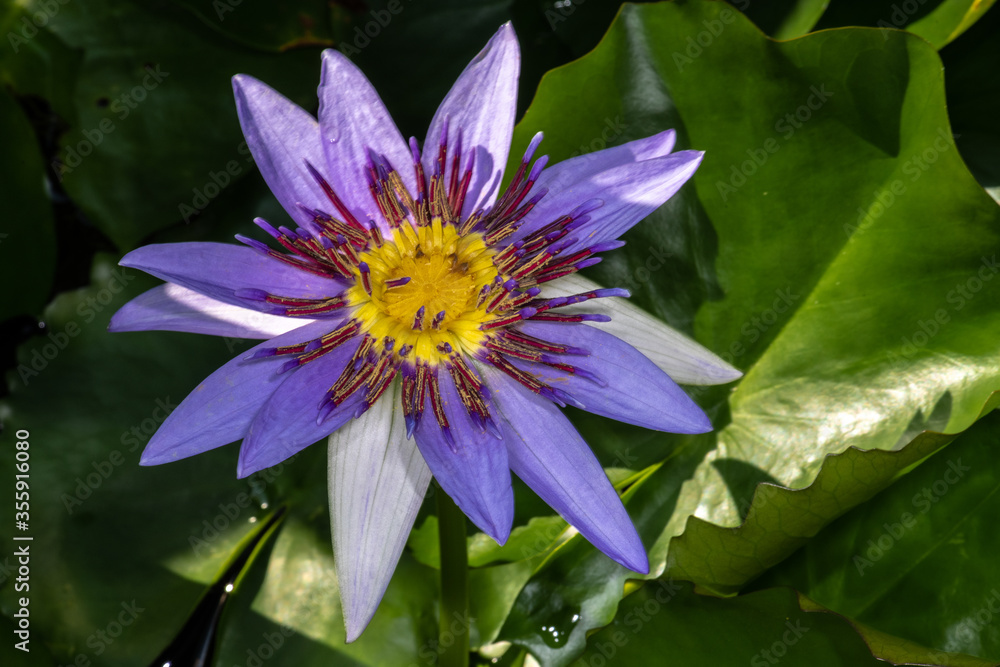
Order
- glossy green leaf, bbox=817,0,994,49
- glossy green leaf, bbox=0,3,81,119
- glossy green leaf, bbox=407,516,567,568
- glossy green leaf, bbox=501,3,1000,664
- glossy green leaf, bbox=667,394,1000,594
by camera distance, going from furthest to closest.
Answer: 1. glossy green leaf, bbox=0,3,81,119
2. glossy green leaf, bbox=817,0,994,49
3. glossy green leaf, bbox=407,516,567,568
4. glossy green leaf, bbox=501,3,1000,664
5. glossy green leaf, bbox=667,394,1000,594

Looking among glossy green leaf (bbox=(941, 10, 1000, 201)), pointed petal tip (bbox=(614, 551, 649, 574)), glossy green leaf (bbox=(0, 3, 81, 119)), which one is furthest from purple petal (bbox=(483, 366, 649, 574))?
glossy green leaf (bbox=(0, 3, 81, 119))

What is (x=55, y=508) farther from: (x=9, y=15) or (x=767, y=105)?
(x=767, y=105)

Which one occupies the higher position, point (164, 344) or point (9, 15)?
point (9, 15)

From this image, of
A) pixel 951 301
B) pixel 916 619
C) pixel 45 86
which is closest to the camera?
pixel 916 619

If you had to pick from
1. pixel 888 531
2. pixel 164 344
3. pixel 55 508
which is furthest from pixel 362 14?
pixel 888 531

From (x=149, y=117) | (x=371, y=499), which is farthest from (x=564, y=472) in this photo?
(x=149, y=117)

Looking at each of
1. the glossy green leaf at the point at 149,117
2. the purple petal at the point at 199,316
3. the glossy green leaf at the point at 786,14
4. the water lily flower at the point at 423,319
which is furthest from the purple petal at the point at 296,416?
the glossy green leaf at the point at 786,14

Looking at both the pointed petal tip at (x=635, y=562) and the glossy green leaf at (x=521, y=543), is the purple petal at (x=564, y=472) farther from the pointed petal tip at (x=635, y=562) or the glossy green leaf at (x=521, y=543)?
the glossy green leaf at (x=521, y=543)

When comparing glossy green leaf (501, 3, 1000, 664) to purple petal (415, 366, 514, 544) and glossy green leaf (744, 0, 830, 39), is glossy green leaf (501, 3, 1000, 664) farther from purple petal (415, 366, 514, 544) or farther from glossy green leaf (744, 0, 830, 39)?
purple petal (415, 366, 514, 544)
